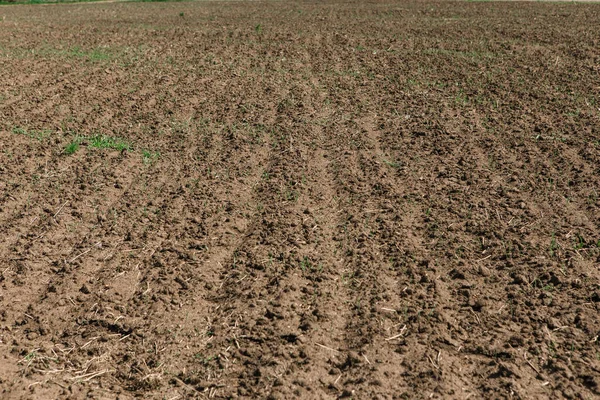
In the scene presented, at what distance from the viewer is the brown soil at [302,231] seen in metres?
4.15

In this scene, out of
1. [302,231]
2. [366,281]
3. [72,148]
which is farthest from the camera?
[72,148]

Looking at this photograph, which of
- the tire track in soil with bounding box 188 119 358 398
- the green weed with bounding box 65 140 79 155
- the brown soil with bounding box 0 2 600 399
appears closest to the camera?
the tire track in soil with bounding box 188 119 358 398

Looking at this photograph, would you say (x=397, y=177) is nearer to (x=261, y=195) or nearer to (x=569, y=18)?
(x=261, y=195)

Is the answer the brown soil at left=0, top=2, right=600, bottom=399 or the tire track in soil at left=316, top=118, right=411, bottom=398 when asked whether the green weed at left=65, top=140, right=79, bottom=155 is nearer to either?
the brown soil at left=0, top=2, right=600, bottom=399

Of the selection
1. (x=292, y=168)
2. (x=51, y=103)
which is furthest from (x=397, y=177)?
(x=51, y=103)

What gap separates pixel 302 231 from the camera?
19.0 feet

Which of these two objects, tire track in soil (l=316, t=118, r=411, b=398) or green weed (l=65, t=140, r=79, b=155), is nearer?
tire track in soil (l=316, t=118, r=411, b=398)

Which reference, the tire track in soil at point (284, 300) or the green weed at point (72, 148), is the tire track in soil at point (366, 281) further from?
the green weed at point (72, 148)

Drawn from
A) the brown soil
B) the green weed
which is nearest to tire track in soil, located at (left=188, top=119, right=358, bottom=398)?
the brown soil

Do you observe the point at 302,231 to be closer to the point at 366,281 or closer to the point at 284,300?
the point at 366,281

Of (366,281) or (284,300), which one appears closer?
(284,300)

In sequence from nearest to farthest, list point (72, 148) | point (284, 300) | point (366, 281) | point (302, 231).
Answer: point (284, 300), point (366, 281), point (302, 231), point (72, 148)

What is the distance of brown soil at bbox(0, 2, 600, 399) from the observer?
4.15 m

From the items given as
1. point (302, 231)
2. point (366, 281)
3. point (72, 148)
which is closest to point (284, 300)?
point (366, 281)
